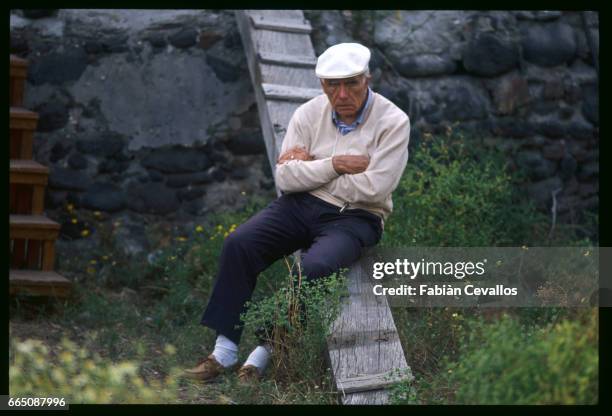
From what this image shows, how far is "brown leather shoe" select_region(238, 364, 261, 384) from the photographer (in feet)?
14.0

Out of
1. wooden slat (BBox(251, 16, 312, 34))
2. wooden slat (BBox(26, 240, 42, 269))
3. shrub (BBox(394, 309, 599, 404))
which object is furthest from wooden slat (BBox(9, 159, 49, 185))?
shrub (BBox(394, 309, 599, 404))

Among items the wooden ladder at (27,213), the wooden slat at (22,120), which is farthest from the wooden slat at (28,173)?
the wooden slat at (22,120)

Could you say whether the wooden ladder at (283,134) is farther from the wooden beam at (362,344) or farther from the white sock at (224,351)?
the white sock at (224,351)

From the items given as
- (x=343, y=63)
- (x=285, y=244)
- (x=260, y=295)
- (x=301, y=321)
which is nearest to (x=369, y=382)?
(x=301, y=321)

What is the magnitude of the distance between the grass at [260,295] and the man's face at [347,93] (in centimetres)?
101

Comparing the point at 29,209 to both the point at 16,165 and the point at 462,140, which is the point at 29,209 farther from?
the point at 462,140

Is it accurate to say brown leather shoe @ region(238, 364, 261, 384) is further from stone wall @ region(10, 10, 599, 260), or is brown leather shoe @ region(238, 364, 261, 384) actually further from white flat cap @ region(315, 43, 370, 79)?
stone wall @ region(10, 10, 599, 260)

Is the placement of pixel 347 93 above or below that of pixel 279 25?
below

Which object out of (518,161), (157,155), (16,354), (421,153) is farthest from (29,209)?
(518,161)

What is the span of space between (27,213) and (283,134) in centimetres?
181

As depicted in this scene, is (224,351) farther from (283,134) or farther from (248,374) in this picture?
(283,134)

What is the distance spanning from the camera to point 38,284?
5.64 metres

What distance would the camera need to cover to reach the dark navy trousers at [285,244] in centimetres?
437

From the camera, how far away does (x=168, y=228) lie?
21.3ft
